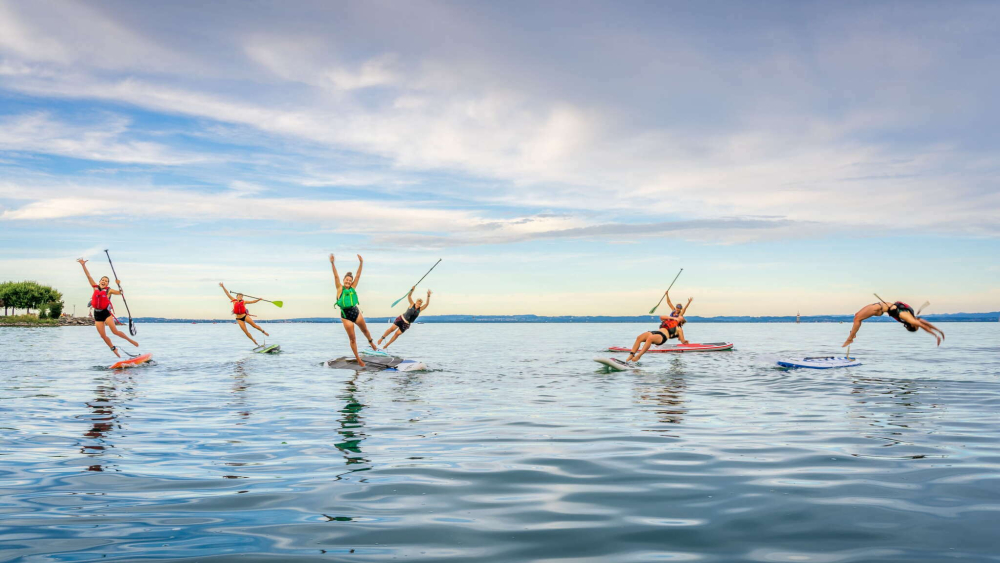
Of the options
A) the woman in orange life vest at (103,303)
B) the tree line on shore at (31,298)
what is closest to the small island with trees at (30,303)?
the tree line on shore at (31,298)

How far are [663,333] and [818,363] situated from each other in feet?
17.6

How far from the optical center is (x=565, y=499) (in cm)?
562

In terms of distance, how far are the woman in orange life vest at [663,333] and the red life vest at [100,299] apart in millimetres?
19166

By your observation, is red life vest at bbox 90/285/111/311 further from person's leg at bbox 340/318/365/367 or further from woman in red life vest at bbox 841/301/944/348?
woman in red life vest at bbox 841/301/944/348

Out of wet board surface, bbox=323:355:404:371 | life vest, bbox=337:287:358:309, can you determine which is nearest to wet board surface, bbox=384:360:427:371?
wet board surface, bbox=323:355:404:371

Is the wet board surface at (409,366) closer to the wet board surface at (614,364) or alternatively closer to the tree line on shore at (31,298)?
the wet board surface at (614,364)

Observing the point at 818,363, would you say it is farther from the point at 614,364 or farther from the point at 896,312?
the point at 614,364

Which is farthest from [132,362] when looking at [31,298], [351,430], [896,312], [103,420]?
[31,298]

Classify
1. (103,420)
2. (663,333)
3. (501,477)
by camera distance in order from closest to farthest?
(501,477), (103,420), (663,333)

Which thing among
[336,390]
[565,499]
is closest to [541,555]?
[565,499]

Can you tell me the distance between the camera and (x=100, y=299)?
69.8 ft

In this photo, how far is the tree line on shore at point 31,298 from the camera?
105m

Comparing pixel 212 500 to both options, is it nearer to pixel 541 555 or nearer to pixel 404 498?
pixel 404 498

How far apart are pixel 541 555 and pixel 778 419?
7618 millimetres
